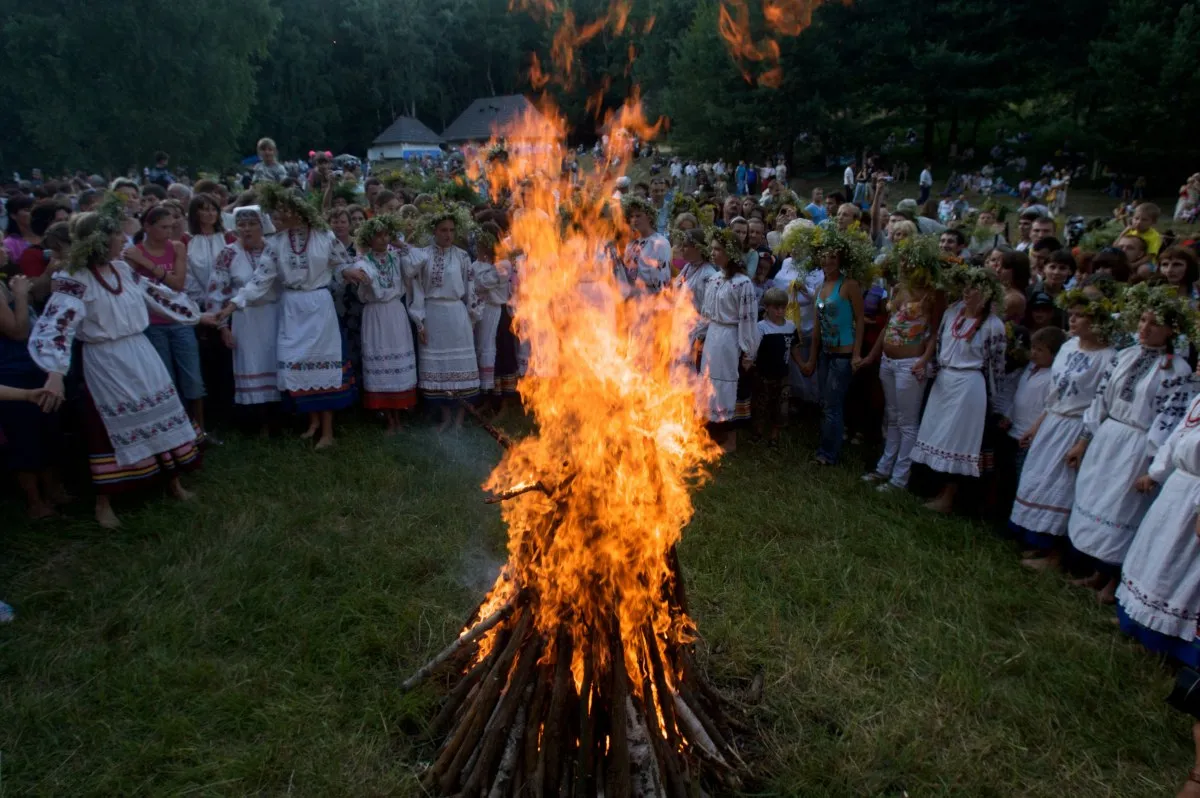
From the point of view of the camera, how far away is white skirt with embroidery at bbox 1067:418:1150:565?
475cm

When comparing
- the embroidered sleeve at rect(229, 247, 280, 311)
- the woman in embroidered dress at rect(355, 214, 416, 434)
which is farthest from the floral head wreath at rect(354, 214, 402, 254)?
the embroidered sleeve at rect(229, 247, 280, 311)

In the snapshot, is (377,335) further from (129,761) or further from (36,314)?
(129,761)

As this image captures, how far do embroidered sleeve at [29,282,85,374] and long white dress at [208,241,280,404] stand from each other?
74.3 inches

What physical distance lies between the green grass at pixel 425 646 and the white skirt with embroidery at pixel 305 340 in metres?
1.21

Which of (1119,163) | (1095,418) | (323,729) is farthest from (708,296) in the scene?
(1119,163)

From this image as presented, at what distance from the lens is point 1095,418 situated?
16.6 ft

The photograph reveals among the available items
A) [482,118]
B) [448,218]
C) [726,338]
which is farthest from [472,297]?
[482,118]

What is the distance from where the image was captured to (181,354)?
6.79 meters

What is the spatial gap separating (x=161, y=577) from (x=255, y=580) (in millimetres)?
633

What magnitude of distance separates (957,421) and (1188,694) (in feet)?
10.4

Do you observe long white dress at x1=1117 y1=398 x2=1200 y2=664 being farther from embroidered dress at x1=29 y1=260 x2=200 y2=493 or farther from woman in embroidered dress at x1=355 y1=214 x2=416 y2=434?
embroidered dress at x1=29 y1=260 x2=200 y2=493

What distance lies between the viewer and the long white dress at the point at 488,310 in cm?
796

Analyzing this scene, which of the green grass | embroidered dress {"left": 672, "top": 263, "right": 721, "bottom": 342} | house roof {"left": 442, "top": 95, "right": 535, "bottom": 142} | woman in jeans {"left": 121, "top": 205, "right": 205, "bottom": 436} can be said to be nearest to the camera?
the green grass

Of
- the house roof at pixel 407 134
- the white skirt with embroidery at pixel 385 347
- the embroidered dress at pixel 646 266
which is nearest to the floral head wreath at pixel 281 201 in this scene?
the white skirt with embroidery at pixel 385 347
